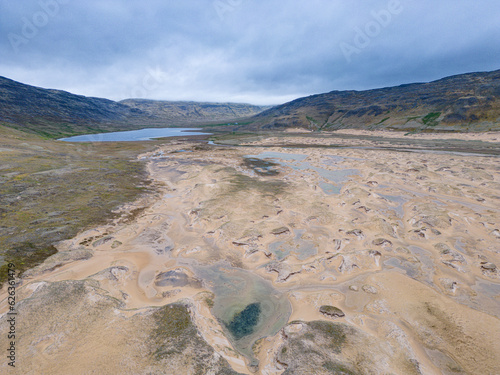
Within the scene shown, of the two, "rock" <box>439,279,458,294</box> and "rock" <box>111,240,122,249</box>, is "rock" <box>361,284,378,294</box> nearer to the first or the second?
"rock" <box>439,279,458,294</box>

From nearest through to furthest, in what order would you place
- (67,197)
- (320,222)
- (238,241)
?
(238,241) → (320,222) → (67,197)

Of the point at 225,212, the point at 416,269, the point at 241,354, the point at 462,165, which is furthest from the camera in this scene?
the point at 462,165

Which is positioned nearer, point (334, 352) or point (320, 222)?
point (334, 352)

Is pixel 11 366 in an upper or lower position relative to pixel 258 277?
upper

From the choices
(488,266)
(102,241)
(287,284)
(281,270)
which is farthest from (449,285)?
(102,241)

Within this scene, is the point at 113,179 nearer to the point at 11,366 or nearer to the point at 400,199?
the point at 11,366

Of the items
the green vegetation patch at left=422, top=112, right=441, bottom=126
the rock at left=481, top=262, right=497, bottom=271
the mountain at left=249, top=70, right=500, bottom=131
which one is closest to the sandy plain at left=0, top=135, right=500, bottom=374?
the rock at left=481, top=262, right=497, bottom=271

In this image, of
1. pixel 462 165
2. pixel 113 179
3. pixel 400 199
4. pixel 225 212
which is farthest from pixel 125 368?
pixel 462 165
